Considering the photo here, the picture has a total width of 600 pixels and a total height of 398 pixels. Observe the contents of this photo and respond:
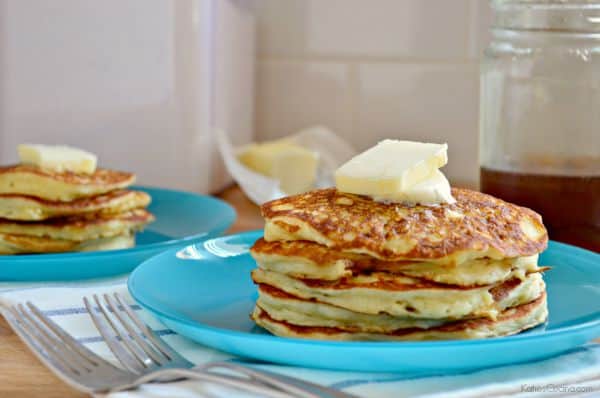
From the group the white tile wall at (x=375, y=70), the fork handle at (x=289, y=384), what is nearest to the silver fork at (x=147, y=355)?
the fork handle at (x=289, y=384)

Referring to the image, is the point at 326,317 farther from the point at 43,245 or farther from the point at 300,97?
the point at 300,97

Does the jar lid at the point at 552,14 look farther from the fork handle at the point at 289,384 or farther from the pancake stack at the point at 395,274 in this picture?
the fork handle at the point at 289,384

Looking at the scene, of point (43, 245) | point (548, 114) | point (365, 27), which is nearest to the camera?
point (43, 245)

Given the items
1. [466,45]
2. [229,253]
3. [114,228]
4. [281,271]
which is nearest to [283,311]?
[281,271]

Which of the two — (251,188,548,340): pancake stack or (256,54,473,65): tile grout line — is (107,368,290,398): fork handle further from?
(256,54,473,65): tile grout line

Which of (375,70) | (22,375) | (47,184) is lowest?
(22,375)

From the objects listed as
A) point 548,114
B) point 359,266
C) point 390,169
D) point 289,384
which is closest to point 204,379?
point 289,384
